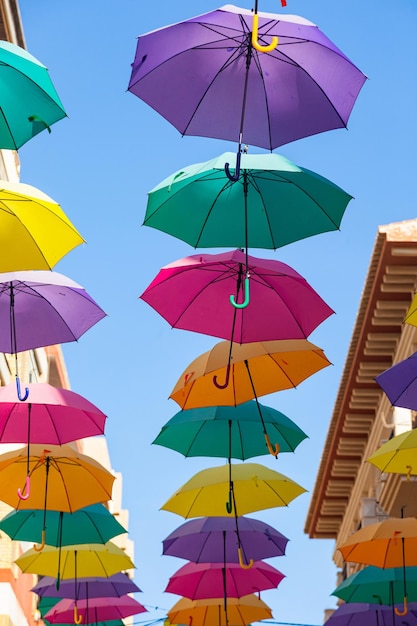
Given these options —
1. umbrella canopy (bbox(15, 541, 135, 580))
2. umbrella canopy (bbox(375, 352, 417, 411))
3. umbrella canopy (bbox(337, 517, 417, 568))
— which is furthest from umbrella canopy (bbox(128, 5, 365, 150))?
umbrella canopy (bbox(15, 541, 135, 580))

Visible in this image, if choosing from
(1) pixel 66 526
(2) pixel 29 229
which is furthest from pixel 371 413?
(2) pixel 29 229

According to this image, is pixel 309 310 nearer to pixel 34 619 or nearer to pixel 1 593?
pixel 1 593

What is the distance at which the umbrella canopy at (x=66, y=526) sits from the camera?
14.9 metres

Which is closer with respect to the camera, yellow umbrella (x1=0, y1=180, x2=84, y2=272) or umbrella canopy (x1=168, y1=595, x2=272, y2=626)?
yellow umbrella (x1=0, y1=180, x2=84, y2=272)

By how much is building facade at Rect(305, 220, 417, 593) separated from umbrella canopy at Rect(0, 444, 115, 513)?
5.71 m

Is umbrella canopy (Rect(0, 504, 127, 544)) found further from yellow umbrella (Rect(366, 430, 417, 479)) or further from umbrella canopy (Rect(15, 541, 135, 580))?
yellow umbrella (Rect(366, 430, 417, 479))

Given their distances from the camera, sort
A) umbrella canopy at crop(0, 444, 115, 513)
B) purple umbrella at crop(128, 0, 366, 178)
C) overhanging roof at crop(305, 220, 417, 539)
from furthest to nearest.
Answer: overhanging roof at crop(305, 220, 417, 539), umbrella canopy at crop(0, 444, 115, 513), purple umbrella at crop(128, 0, 366, 178)

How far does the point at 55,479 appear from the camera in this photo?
14.1m

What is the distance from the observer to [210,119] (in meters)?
10.5

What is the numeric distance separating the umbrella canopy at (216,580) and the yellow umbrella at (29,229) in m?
6.61

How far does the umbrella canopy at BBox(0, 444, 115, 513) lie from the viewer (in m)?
13.9

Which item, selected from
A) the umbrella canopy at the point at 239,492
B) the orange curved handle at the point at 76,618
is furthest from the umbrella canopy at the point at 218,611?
the umbrella canopy at the point at 239,492

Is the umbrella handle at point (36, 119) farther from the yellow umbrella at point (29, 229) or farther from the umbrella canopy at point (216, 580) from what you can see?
the umbrella canopy at point (216, 580)

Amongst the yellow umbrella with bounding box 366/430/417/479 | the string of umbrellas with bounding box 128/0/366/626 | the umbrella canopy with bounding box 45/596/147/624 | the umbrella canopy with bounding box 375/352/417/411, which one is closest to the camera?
the string of umbrellas with bounding box 128/0/366/626
